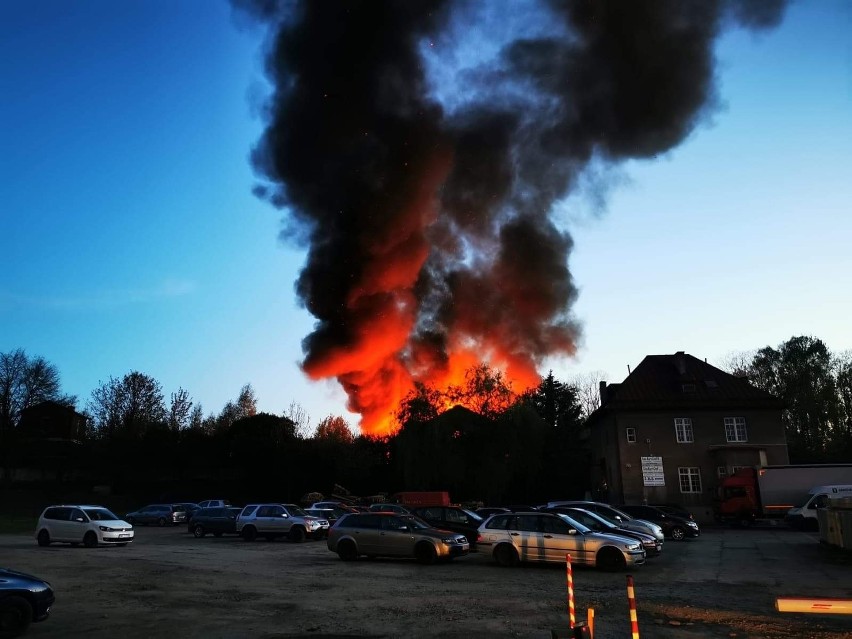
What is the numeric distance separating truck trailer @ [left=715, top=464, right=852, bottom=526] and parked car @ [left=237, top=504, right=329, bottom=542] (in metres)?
23.4

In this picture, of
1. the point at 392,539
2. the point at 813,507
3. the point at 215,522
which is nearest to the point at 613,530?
the point at 392,539

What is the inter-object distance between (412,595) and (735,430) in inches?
1568

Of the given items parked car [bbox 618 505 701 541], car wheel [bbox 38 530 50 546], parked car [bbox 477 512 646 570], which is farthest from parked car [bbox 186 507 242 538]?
parked car [bbox 618 505 701 541]

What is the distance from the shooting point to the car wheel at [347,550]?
60.7ft

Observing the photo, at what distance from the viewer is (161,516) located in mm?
41281

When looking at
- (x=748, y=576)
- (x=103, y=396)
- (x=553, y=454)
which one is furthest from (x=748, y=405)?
(x=103, y=396)

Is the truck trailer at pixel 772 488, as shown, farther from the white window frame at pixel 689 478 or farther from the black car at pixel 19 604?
the black car at pixel 19 604

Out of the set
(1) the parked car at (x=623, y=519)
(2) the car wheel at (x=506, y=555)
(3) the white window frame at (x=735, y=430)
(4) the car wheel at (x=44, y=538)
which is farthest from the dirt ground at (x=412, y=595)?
(3) the white window frame at (x=735, y=430)

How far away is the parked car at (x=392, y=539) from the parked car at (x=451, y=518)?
359 centimetres

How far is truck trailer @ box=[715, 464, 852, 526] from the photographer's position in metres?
34.2

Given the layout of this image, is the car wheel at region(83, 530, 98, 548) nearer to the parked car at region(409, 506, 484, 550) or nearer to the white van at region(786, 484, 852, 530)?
the parked car at region(409, 506, 484, 550)

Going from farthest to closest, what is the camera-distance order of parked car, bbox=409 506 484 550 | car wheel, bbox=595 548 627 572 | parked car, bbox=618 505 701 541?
parked car, bbox=618 505 701 541 < parked car, bbox=409 506 484 550 < car wheel, bbox=595 548 627 572

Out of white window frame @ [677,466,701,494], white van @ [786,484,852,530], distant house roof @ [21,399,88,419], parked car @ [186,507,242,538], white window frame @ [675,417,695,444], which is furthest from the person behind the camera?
distant house roof @ [21,399,88,419]

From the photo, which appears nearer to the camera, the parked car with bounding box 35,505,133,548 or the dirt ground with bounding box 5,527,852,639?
the dirt ground with bounding box 5,527,852,639
